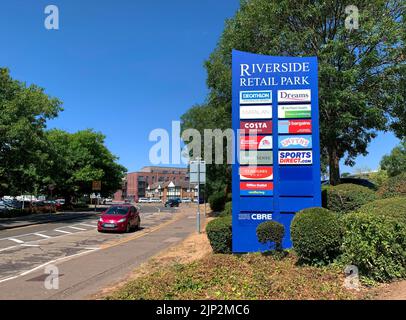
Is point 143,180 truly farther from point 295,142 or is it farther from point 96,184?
point 295,142

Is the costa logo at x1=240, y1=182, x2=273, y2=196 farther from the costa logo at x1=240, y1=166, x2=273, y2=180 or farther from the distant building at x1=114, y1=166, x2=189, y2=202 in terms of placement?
the distant building at x1=114, y1=166, x2=189, y2=202

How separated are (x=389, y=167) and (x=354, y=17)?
230 ft

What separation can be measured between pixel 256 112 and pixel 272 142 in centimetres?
96

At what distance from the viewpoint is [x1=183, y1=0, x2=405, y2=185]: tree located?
15.8 metres

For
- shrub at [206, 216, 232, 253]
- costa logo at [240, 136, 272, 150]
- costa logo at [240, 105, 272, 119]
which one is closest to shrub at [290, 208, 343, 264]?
shrub at [206, 216, 232, 253]

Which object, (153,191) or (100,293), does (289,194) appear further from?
(153,191)

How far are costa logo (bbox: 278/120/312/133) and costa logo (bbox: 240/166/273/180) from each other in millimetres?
1131

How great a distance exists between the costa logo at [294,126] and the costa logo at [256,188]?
154 centimetres

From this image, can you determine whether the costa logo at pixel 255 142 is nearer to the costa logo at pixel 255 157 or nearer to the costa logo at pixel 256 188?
the costa logo at pixel 255 157

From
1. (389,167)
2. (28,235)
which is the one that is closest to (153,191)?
(389,167)

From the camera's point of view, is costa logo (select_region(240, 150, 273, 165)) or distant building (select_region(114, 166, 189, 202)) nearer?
costa logo (select_region(240, 150, 273, 165))

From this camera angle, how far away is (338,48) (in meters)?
15.8

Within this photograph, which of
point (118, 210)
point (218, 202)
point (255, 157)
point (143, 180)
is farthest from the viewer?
point (143, 180)

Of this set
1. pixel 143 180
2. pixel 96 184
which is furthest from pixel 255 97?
pixel 143 180
